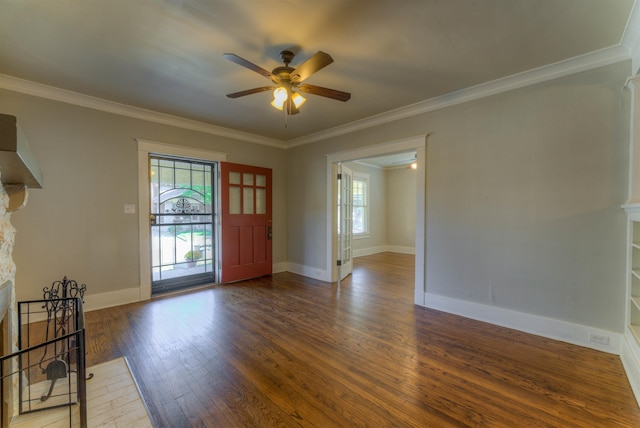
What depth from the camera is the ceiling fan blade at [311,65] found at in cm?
190

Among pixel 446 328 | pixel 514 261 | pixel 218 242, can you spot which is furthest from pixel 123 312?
pixel 514 261

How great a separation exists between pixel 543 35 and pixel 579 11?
0.26 meters

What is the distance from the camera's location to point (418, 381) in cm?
198

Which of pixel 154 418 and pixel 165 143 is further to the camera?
pixel 165 143

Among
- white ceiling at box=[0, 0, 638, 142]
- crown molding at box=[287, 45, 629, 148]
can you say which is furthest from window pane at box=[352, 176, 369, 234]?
white ceiling at box=[0, 0, 638, 142]

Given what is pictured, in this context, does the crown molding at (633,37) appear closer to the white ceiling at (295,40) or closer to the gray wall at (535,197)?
the white ceiling at (295,40)

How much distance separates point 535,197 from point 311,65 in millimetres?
2536

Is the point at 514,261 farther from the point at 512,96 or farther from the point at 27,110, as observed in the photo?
the point at 27,110

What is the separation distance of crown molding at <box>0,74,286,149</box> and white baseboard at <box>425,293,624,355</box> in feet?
13.3

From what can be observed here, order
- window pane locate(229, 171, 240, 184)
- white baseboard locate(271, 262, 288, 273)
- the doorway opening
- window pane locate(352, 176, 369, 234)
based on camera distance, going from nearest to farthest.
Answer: the doorway opening < window pane locate(229, 171, 240, 184) < white baseboard locate(271, 262, 288, 273) < window pane locate(352, 176, 369, 234)

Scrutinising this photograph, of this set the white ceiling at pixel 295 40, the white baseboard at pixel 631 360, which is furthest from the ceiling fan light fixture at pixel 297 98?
the white baseboard at pixel 631 360

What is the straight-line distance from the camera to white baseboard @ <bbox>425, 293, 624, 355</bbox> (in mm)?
2373

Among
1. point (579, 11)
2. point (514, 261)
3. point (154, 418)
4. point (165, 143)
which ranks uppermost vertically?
point (579, 11)

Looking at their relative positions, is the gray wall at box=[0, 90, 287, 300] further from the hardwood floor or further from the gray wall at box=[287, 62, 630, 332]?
the gray wall at box=[287, 62, 630, 332]
